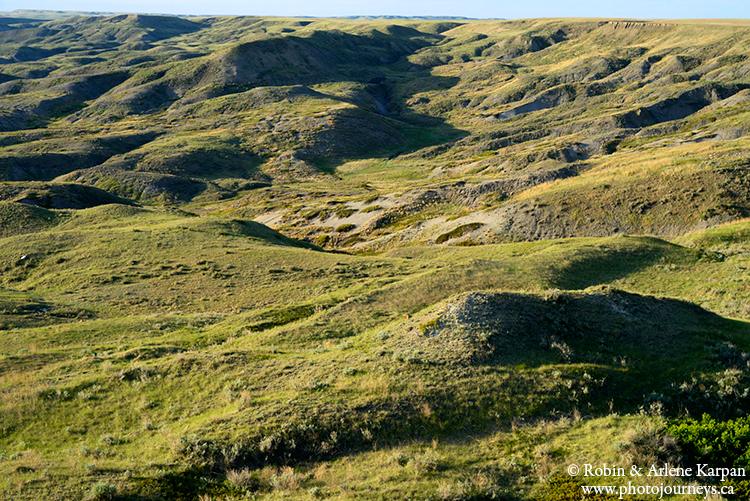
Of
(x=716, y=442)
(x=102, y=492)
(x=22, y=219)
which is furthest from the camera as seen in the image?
(x=22, y=219)

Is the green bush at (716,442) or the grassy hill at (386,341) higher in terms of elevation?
the green bush at (716,442)

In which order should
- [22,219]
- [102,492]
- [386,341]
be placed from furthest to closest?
[22,219], [386,341], [102,492]

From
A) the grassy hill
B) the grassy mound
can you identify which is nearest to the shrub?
the grassy hill

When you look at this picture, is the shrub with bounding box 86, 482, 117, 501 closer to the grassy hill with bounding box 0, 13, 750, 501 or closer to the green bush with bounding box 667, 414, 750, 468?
the grassy hill with bounding box 0, 13, 750, 501

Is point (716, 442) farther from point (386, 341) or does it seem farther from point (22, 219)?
point (22, 219)

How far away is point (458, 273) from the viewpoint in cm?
3425

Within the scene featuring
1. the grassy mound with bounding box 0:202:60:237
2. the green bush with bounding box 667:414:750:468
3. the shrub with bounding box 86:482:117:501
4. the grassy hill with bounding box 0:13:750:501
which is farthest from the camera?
the grassy mound with bounding box 0:202:60:237

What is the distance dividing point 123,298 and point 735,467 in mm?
41679

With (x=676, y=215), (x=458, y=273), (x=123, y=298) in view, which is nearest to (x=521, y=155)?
(x=676, y=215)

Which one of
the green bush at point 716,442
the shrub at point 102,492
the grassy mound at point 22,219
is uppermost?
the green bush at point 716,442

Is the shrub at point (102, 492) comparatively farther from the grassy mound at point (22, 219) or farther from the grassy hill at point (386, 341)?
the grassy mound at point (22, 219)

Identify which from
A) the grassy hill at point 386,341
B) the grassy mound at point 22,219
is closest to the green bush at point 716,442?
the grassy hill at point 386,341

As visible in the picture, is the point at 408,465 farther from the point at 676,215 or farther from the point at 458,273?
the point at 676,215

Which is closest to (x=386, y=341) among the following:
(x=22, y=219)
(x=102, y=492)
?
(x=102, y=492)
